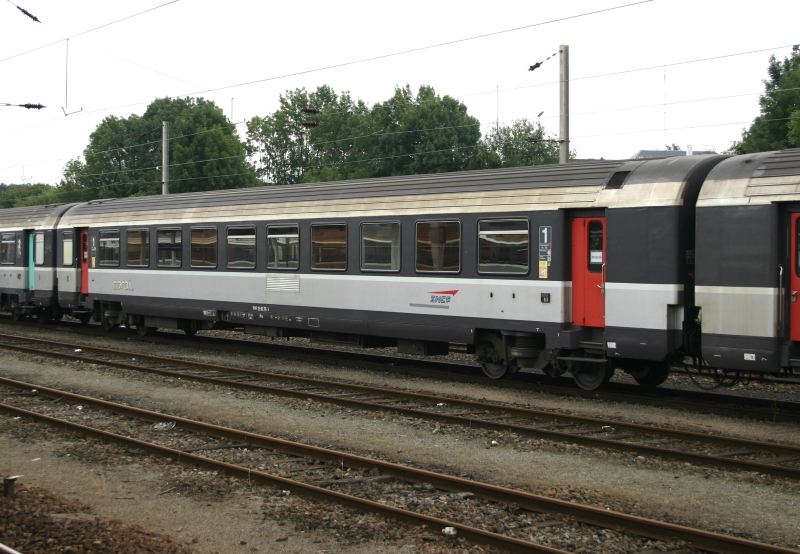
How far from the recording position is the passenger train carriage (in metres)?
9.91

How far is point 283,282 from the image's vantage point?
52.8 feet

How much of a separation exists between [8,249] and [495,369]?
19.0 meters

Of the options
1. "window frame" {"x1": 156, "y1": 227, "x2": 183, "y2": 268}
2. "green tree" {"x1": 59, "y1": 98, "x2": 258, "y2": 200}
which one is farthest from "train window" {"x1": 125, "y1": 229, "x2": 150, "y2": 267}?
"green tree" {"x1": 59, "y1": 98, "x2": 258, "y2": 200}

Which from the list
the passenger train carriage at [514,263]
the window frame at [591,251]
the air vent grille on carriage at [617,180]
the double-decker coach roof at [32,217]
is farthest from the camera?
the double-decker coach roof at [32,217]

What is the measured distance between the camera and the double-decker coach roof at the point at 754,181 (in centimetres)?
954

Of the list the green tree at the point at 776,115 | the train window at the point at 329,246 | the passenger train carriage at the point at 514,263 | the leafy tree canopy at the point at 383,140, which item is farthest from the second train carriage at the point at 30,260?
the green tree at the point at 776,115

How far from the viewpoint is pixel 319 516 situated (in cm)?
660

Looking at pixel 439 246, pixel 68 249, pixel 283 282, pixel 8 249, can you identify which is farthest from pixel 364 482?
pixel 8 249

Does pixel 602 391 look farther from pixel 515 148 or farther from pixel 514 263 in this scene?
pixel 515 148

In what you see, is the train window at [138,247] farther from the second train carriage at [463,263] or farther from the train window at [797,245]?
the train window at [797,245]

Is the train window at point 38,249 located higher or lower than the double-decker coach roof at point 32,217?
lower

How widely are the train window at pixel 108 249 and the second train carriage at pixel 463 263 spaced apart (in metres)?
1.46

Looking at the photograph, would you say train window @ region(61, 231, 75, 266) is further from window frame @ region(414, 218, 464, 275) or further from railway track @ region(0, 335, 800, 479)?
window frame @ region(414, 218, 464, 275)

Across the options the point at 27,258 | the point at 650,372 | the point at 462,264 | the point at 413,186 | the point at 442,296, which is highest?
the point at 413,186
